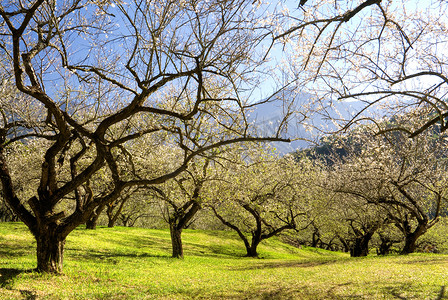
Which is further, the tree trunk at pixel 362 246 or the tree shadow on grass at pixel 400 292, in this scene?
the tree trunk at pixel 362 246

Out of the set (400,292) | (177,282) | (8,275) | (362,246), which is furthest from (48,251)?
(362,246)

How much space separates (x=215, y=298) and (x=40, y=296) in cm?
430

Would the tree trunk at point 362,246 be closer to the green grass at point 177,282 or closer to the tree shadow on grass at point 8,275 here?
the green grass at point 177,282

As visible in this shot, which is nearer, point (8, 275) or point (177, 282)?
point (8, 275)

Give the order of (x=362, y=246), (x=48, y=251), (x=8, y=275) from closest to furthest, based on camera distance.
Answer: (x=8, y=275) → (x=48, y=251) → (x=362, y=246)

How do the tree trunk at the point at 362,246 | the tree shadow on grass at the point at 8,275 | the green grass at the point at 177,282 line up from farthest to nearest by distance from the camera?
the tree trunk at the point at 362,246, the green grass at the point at 177,282, the tree shadow on grass at the point at 8,275

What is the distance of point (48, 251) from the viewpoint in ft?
28.6

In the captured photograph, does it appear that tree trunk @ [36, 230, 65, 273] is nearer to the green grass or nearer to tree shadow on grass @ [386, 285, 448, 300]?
the green grass

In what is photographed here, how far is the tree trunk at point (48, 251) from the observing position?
8609 millimetres

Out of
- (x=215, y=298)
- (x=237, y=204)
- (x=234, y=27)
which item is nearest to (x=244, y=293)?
(x=215, y=298)

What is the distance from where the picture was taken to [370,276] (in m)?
10.7

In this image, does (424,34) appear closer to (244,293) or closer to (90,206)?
(244,293)

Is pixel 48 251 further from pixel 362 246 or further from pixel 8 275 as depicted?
pixel 362 246

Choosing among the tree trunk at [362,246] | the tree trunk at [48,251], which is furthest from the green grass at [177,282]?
the tree trunk at [362,246]
